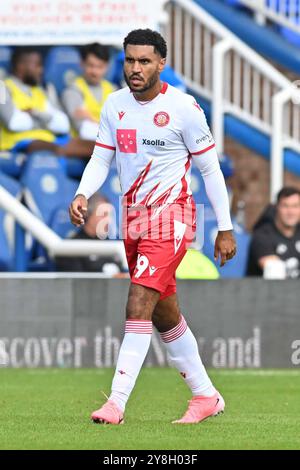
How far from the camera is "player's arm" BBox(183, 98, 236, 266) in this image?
8.35 meters

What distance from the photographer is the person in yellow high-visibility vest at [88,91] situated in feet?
55.6

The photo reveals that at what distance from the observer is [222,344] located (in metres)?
13.8

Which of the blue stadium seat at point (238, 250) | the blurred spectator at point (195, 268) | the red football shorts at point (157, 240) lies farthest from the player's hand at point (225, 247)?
the blue stadium seat at point (238, 250)

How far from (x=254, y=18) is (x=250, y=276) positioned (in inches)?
207

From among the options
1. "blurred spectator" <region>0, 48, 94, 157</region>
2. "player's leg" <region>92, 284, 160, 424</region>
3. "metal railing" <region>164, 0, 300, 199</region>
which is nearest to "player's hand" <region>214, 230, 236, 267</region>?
"player's leg" <region>92, 284, 160, 424</region>

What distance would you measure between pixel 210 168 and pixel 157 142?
0.37m

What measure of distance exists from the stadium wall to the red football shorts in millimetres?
5336

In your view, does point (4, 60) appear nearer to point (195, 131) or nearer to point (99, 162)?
point (99, 162)

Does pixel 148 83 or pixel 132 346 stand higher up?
pixel 148 83

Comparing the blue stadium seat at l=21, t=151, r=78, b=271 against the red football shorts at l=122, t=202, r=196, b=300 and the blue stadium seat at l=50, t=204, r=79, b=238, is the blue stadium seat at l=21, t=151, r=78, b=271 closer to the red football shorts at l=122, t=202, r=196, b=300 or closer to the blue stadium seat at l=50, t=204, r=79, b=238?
the blue stadium seat at l=50, t=204, r=79, b=238

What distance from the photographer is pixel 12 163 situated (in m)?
16.5

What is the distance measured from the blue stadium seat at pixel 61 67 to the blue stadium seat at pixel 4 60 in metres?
0.50

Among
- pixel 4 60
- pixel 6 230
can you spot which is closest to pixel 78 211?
pixel 6 230

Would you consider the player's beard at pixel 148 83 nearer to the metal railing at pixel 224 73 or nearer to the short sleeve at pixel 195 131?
the short sleeve at pixel 195 131
